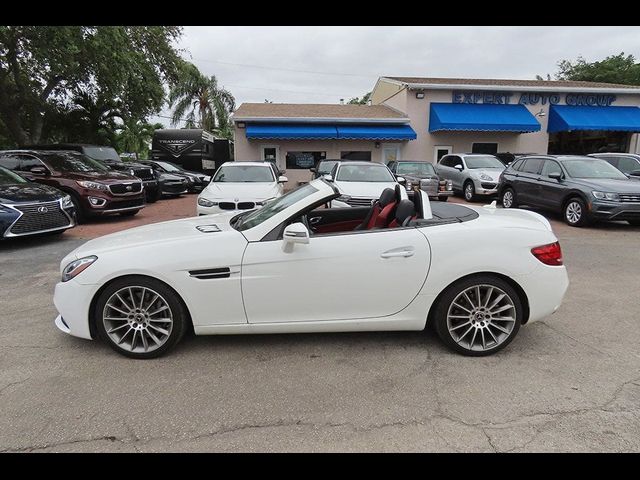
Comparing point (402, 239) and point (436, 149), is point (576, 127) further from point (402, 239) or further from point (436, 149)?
point (402, 239)

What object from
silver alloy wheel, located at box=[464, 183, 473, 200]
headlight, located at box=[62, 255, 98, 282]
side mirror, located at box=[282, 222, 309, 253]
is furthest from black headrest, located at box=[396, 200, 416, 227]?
silver alloy wheel, located at box=[464, 183, 473, 200]

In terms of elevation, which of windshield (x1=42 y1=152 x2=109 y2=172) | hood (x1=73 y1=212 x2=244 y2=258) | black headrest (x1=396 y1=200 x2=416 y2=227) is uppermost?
windshield (x1=42 y1=152 x2=109 y2=172)

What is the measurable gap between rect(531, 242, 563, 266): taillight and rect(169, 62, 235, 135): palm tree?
34.0 m

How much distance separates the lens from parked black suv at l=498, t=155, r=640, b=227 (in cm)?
855

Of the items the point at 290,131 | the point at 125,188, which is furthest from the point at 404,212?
the point at 290,131

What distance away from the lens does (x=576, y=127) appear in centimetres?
1980

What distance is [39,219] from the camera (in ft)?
23.4

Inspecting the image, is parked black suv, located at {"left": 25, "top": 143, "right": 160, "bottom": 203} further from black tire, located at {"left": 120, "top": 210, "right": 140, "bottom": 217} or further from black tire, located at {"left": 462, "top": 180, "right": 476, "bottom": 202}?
black tire, located at {"left": 462, "top": 180, "right": 476, "bottom": 202}

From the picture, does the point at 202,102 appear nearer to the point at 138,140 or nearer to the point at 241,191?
the point at 138,140

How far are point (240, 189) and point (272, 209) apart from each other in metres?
4.91
